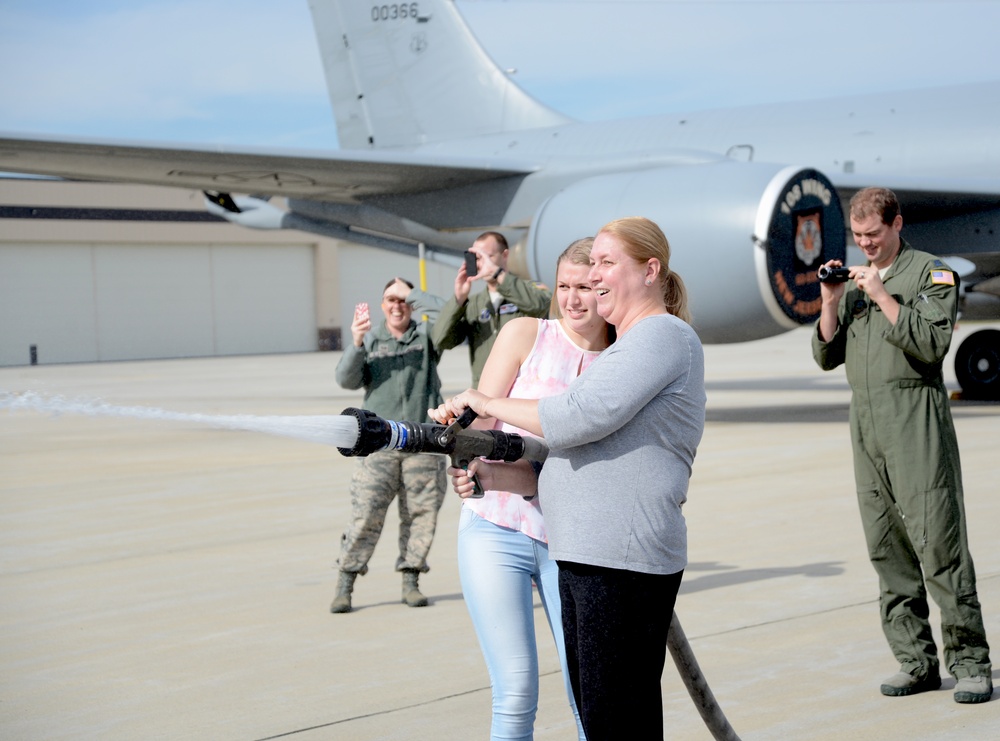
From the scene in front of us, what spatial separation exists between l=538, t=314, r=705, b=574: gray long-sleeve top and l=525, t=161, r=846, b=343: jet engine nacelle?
8485mm

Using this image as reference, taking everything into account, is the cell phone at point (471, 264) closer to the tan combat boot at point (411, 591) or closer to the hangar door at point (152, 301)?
the tan combat boot at point (411, 591)

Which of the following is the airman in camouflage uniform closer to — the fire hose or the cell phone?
the cell phone

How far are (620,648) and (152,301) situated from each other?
3756 centimetres

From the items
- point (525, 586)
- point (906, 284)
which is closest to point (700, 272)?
point (906, 284)

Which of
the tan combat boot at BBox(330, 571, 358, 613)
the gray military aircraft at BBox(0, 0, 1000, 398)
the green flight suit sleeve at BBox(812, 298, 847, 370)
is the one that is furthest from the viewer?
the gray military aircraft at BBox(0, 0, 1000, 398)

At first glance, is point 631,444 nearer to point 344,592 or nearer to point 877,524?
point 877,524

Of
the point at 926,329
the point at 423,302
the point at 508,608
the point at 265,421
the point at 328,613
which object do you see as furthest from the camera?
the point at 423,302

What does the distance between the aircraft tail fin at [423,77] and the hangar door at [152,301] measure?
20.5 metres

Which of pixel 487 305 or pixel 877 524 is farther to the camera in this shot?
pixel 487 305

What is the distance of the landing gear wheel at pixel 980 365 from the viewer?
576 inches

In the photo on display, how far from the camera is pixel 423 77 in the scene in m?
19.1

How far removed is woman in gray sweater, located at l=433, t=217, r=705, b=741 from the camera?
252cm

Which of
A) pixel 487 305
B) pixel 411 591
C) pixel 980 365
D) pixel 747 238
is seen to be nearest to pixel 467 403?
pixel 411 591

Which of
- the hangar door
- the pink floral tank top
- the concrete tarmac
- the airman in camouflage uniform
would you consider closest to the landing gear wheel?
the concrete tarmac
